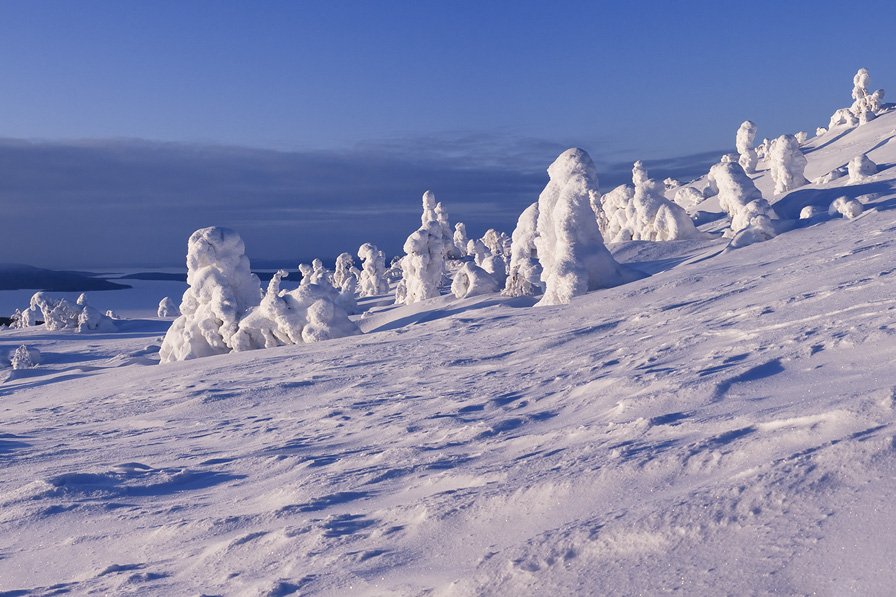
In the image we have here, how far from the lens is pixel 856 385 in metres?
5.46

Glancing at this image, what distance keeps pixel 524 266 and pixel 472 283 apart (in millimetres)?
2513

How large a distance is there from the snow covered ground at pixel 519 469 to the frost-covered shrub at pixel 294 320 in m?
7.86

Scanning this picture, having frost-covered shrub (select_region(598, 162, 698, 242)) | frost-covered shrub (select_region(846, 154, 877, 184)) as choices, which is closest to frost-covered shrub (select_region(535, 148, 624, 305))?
frost-covered shrub (select_region(598, 162, 698, 242))

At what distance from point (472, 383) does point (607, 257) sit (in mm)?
12547

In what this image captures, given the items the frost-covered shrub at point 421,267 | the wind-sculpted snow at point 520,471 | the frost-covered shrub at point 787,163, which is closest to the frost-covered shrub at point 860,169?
the frost-covered shrub at point 787,163

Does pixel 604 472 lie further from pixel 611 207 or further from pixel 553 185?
pixel 611 207

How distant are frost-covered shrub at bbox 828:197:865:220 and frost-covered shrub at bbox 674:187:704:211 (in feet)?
115

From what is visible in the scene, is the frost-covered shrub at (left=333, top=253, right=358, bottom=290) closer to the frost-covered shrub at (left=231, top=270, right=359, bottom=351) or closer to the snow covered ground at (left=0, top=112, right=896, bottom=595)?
the frost-covered shrub at (left=231, top=270, right=359, bottom=351)

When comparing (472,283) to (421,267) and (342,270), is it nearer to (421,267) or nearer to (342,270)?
(421,267)

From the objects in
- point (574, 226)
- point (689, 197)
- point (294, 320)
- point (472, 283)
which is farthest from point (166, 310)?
point (574, 226)

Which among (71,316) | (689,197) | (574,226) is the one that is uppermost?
(689,197)

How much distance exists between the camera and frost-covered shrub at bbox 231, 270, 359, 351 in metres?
21.7

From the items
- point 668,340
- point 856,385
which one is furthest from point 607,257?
point 856,385

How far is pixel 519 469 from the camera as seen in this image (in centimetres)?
534
